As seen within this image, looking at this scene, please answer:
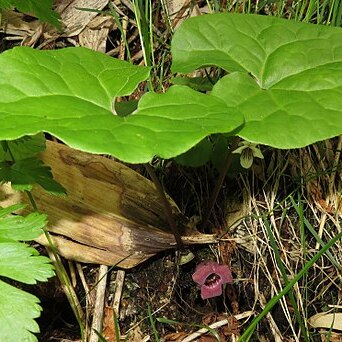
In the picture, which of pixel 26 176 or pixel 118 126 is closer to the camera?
pixel 118 126

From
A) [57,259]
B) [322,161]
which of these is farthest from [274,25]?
[57,259]

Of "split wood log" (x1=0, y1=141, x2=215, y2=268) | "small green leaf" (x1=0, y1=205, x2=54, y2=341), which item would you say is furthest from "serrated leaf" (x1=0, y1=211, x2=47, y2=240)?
"split wood log" (x1=0, y1=141, x2=215, y2=268)

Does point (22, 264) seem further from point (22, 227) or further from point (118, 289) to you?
point (118, 289)

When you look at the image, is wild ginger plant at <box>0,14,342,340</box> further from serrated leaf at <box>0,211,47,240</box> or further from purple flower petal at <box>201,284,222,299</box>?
purple flower petal at <box>201,284,222,299</box>

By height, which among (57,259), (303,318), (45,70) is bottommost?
(303,318)

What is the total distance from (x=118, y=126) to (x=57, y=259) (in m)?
0.79

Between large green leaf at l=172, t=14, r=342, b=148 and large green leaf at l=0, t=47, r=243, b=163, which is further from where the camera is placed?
large green leaf at l=172, t=14, r=342, b=148

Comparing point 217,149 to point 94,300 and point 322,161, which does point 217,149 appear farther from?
point 94,300

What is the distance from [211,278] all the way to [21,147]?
766 mm

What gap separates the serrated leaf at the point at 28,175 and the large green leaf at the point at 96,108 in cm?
31

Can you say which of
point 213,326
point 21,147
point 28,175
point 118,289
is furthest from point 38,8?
point 213,326

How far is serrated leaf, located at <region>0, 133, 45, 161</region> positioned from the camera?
169 centimetres

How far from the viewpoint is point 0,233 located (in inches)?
58.3

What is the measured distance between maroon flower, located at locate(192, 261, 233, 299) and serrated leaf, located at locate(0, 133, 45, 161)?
68 cm
